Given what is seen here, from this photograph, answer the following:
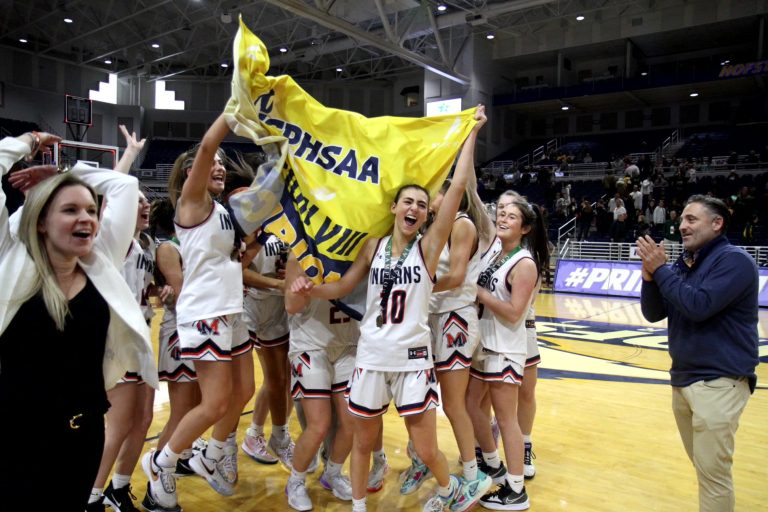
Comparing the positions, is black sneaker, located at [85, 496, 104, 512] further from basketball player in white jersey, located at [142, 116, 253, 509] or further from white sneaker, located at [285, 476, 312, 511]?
white sneaker, located at [285, 476, 312, 511]

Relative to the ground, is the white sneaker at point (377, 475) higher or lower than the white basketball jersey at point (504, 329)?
lower

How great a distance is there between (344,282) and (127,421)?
4.37 feet

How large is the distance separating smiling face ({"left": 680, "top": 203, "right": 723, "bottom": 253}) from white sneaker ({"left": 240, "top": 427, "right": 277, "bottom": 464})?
284cm

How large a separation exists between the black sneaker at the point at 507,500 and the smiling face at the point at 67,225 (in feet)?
8.25

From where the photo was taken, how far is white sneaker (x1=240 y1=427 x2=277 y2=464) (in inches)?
157

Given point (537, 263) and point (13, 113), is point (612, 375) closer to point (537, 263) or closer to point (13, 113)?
point (537, 263)

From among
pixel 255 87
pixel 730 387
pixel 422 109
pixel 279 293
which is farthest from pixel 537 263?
pixel 422 109

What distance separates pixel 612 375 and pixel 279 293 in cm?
422

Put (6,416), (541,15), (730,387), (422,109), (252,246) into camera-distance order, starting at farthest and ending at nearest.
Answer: (422,109) < (541,15) < (252,246) < (730,387) < (6,416)

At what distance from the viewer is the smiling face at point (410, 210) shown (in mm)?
2951

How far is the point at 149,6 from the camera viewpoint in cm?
1981

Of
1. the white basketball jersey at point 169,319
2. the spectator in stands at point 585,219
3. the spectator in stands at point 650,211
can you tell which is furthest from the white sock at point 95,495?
the spectator in stands at point 650,211

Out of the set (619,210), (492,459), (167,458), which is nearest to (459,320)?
(492,459)

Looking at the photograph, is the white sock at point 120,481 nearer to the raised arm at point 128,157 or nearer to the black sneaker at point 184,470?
the black sneaker at point 184,470
